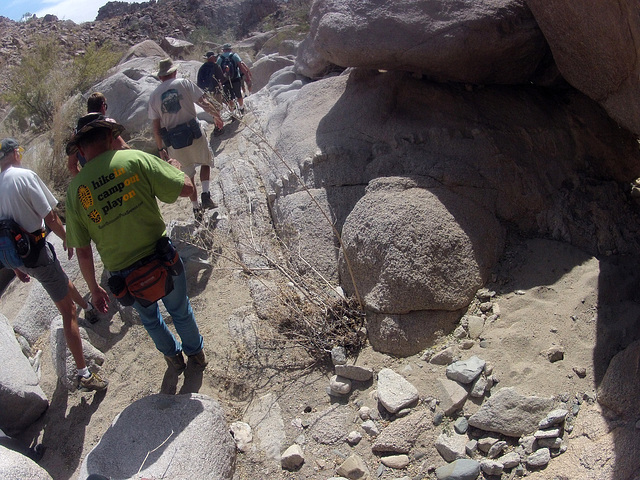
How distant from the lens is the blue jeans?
11.1 ft

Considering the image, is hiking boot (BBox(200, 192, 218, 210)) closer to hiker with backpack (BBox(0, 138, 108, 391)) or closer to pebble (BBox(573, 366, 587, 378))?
hiker with backpack (BBox(0, 138, 108, 391))

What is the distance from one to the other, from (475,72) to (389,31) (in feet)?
2.51

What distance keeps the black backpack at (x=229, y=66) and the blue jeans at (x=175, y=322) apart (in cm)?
638

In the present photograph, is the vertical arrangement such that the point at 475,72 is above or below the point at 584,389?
above

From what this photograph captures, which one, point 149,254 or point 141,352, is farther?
point 141,352

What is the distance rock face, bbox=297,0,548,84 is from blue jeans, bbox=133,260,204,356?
2103 millimetres

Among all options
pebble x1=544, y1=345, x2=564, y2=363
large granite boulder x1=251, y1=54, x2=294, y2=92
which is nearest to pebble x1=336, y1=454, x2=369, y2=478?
pebble x1=544, y1=345, x2=564, y2=363

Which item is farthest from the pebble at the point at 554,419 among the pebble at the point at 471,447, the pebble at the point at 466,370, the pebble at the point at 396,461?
the pebble at the point at 396,461

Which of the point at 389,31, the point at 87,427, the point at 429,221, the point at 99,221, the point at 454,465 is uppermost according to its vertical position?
the point at 389,31

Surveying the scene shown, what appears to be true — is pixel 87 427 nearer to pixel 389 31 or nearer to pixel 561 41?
pixel 389 31

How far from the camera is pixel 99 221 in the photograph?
310 cm

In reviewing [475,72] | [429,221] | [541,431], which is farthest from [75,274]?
[541,431]

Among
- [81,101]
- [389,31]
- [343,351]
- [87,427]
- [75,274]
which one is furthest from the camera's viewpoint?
[81,101]

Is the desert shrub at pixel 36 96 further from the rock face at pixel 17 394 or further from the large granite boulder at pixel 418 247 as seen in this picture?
the large granite boulder at pixel 418 247
